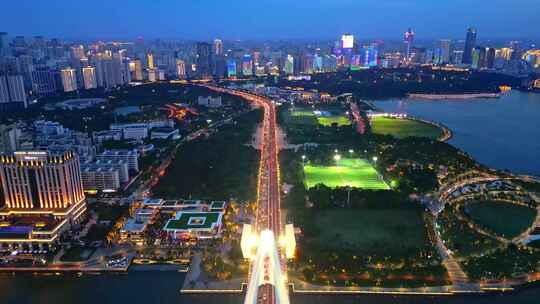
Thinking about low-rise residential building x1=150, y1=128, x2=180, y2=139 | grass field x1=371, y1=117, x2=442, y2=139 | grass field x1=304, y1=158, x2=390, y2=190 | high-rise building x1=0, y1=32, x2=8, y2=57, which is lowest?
grass field x1=304, y1=158, x2=390, y2=190

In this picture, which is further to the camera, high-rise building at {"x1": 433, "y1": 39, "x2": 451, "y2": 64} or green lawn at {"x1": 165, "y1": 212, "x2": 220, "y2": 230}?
high-rise building at {"x1": 433, "y1": 39, "x2": 451, "y2": 64}

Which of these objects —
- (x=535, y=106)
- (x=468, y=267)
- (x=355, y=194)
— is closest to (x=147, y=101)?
(x=355, y=194)

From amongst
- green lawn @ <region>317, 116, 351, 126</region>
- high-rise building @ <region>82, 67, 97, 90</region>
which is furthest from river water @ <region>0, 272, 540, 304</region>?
high-rise building @ <region>82, 67, 97, 90</region>

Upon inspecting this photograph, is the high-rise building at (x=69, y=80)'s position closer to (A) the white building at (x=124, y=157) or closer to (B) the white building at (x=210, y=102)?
(B) the white building at (x=210, y=102)

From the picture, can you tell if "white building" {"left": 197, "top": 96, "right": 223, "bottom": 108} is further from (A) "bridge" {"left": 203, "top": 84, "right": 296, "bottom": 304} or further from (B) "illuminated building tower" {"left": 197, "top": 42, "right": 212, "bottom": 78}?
(B) "illuminated building tower" {"left": 197, "top": 42, "right": 212, "bottom": 78}

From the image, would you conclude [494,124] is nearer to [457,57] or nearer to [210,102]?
[210,102]
